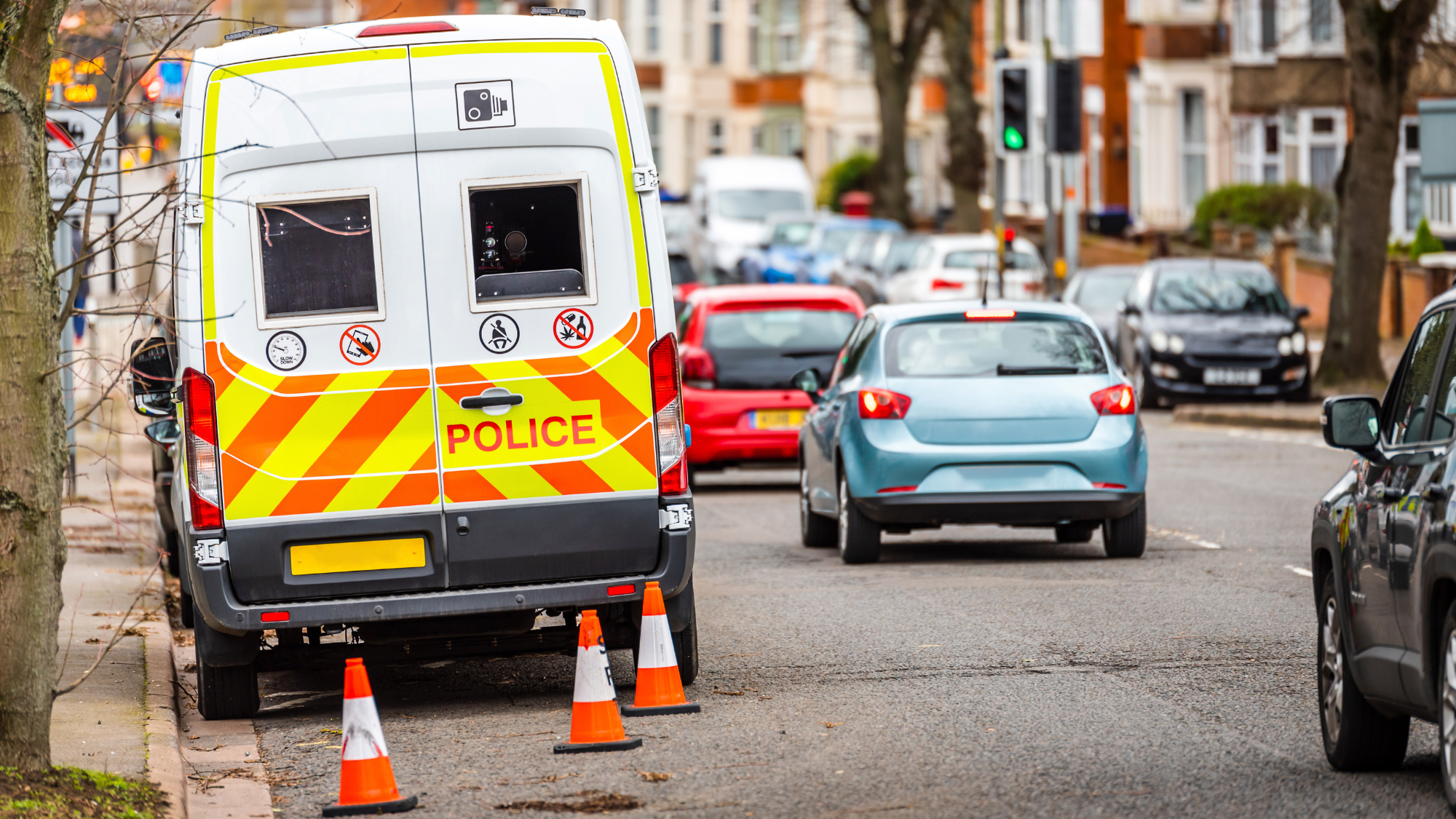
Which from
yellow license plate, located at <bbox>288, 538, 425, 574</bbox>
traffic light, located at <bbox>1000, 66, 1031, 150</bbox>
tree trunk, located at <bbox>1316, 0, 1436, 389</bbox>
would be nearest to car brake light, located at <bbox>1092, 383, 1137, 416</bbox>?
yellow license plate, located at <bbox>288, 538, 425, 574</bbox>

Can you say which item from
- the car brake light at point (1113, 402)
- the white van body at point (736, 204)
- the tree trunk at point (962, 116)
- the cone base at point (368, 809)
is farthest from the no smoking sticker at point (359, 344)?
the white van body at point (736, 204)

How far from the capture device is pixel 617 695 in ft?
30.1

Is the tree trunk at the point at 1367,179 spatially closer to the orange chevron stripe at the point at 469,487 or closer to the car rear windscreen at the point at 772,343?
the car rear windscreen at the point at 772,343

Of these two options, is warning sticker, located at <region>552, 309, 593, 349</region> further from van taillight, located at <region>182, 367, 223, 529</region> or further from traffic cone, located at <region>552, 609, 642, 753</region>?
van taillight, located at <region>182, 367, 223, 529</region>

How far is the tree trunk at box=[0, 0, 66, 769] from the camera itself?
280 inches

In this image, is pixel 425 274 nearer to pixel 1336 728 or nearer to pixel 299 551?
pixel 299 551

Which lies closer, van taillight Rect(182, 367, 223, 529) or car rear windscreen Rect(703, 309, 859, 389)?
van taillight Rect(182, 367, 223, 529)

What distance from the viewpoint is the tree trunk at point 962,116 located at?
47250 mm

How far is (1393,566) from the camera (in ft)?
21.6

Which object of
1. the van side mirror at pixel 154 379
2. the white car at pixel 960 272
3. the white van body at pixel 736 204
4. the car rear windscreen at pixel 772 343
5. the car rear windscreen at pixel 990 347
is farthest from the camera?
the white van body at pixel 736 204

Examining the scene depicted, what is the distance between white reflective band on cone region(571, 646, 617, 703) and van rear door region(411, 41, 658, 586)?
796 mm

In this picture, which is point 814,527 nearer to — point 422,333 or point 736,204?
point 422,333

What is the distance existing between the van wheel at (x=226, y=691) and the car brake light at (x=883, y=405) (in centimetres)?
505

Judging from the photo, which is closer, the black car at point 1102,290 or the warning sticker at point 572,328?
the warning sticker at point 572,328
